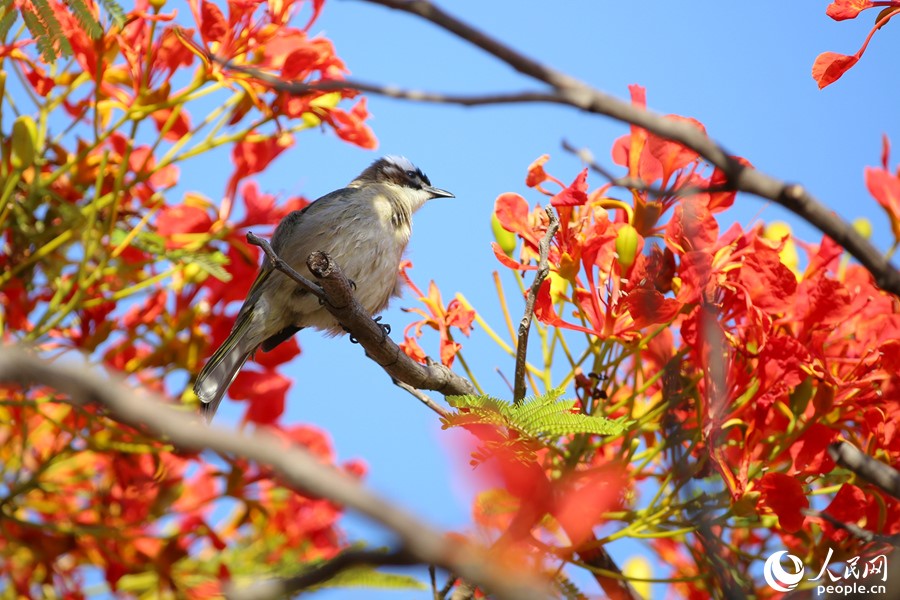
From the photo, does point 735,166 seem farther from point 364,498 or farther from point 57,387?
point 57,387

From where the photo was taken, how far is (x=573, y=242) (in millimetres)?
2723

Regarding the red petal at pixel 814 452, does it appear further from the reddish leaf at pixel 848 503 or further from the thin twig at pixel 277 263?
the thin twig at pixel 277 263

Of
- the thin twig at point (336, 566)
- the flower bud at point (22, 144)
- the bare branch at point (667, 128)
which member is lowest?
the thin twig at point (336, 566)

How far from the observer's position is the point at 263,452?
2.26ft

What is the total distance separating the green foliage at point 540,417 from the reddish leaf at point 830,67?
89 centimetres

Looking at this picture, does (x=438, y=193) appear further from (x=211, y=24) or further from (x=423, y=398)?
(x=423, y=398)

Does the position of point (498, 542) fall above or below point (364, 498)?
above

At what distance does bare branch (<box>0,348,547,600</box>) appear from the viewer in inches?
26.7

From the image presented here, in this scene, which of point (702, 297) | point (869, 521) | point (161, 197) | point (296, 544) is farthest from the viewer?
point (296, 544)

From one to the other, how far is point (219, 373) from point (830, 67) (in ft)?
7.40

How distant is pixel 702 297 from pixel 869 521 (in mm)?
825

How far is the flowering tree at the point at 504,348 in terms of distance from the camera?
2.51 m

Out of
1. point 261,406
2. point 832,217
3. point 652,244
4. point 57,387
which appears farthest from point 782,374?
point 57,387

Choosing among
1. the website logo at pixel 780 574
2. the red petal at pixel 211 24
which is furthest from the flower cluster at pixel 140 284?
the website logo at pixel 780 574
